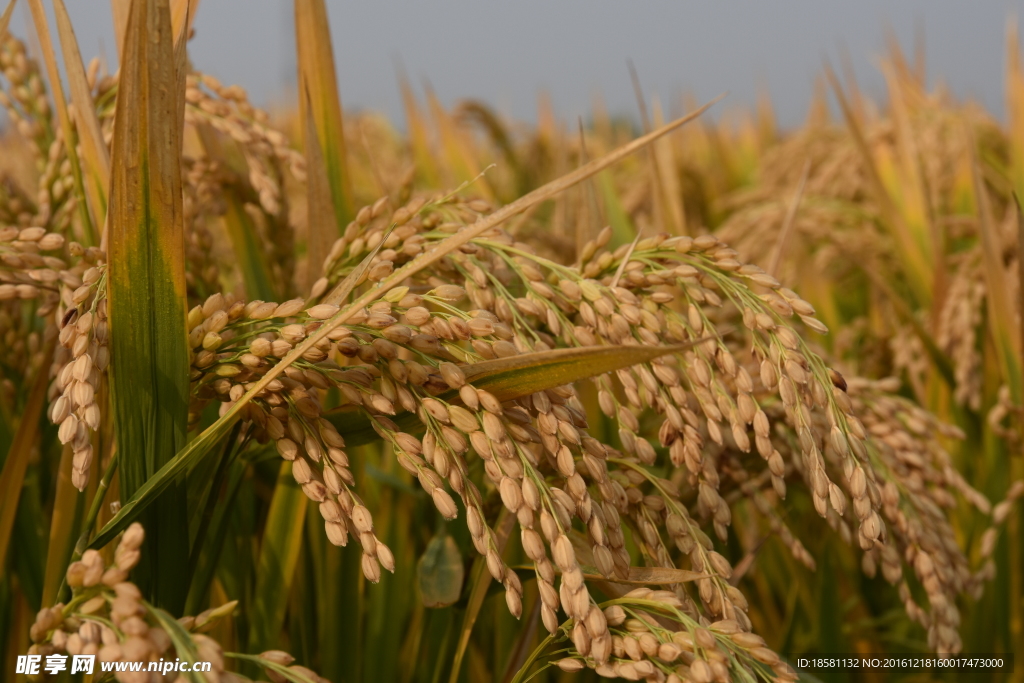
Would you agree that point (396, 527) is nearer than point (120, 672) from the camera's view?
No

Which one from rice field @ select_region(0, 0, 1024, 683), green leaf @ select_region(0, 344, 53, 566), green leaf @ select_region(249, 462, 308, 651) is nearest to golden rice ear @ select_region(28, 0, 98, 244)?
rice field @ select_region(0, 0, 1024, 683)

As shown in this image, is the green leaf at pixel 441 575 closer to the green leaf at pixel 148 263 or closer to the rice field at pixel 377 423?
the rice field at pixel 377 423

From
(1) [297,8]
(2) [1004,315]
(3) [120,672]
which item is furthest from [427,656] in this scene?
(2) [1004,315]

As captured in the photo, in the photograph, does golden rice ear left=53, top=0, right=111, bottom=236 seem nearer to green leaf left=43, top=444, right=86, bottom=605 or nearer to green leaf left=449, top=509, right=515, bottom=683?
green leaf left=43, top=444, right=86, bottom=605

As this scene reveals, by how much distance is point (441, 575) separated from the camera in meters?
1.03

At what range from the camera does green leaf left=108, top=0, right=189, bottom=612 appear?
777mm

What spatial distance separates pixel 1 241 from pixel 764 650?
90 centimetres

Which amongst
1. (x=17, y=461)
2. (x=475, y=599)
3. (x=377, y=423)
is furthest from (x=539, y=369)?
(x=17, y=461)

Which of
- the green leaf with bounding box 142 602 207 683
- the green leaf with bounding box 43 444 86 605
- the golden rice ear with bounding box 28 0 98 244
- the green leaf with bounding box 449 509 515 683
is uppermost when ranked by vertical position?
the golden rice ear with bounding box 28 0 98 244

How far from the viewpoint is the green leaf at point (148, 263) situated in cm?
78

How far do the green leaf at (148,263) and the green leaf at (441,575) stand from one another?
346mm

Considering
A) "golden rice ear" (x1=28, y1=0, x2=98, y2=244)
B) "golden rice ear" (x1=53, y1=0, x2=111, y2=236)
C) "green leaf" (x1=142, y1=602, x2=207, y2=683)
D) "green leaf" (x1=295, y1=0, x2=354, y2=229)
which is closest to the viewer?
"green leaf" (x1=142, y1=602, x2=207, y2=683)

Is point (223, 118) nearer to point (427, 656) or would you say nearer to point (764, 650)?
point (427, 656)

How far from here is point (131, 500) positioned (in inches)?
29.5
